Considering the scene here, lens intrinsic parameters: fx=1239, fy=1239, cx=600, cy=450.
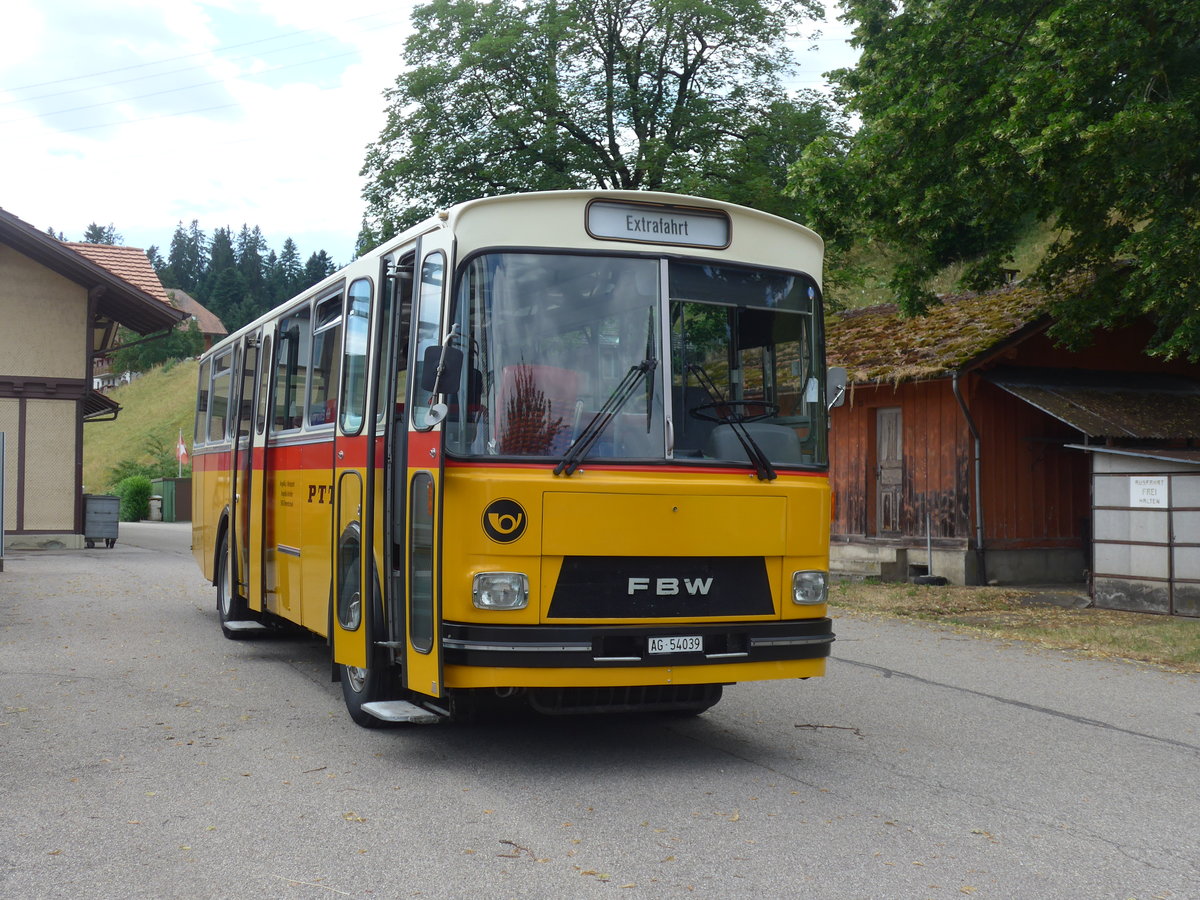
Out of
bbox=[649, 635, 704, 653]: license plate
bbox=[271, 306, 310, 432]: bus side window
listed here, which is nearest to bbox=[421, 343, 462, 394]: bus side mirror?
bbox=[649, 635, 704, 653]: license plate

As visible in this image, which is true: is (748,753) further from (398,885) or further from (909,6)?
(909,6)

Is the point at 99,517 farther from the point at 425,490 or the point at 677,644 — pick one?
the point at 677,644

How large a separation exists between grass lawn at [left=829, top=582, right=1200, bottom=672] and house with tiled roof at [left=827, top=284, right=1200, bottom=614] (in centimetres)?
131

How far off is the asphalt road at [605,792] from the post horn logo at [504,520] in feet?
4.19

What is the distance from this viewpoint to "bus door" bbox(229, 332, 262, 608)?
10914mm

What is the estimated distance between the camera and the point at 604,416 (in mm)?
6523

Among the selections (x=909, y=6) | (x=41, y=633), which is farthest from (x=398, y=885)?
(x=909, y=6)

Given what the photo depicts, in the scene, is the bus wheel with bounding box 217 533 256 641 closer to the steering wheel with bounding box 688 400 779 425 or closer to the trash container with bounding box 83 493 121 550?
the steering wheel with bounding box 688 400 779 425

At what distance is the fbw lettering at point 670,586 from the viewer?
6.48m

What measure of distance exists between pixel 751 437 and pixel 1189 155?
9477 mm

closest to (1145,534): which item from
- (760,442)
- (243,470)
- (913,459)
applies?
(913,459)

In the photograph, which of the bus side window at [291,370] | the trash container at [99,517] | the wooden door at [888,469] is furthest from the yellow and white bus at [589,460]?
the trash container at [99,517]

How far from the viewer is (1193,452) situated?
47.8ft

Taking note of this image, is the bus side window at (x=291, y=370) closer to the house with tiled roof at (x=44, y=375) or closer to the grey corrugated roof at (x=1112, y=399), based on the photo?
the grey corrugated roof at (x=1112, y=399)
